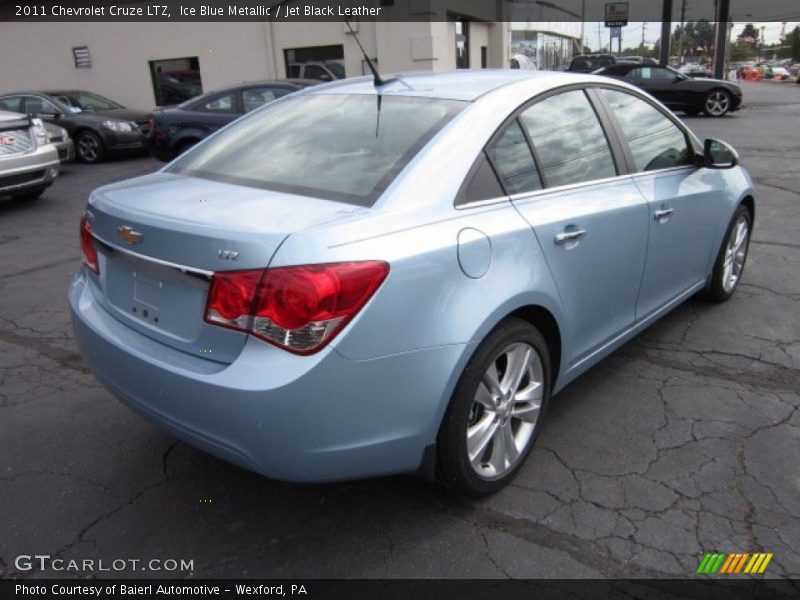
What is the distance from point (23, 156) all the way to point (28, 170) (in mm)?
185

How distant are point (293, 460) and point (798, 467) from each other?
2.11 meters

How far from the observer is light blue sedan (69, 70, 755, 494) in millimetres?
2070

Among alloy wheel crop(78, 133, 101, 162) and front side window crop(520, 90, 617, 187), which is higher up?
front side window crop(520, 90, 617, 187)

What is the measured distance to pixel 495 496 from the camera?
2.70 meters

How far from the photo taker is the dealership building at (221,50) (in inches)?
649

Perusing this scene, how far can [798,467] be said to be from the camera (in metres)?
2.82

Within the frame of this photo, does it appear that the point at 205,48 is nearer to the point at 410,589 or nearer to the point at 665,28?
the point at 410,589

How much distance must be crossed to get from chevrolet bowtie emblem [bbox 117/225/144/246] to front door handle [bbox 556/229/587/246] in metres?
1.57

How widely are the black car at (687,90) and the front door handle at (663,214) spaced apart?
16718 millimetres

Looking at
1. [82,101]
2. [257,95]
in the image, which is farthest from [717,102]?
[82,101]

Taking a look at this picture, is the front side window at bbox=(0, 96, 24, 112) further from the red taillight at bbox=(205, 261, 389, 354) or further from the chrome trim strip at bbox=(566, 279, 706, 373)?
the red taillight at bbox=(205, 261, 389, 354)

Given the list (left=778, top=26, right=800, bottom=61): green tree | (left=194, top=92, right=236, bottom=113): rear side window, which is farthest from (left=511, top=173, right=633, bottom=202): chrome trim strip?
(left=778, top=26, right=800, bottom=61): green tree

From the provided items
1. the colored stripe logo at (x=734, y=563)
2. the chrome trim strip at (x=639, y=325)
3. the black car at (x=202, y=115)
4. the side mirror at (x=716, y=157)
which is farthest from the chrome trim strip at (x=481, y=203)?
the black car at (x=202, y=115)

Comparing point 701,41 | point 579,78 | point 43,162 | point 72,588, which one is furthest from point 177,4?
point 701,41
